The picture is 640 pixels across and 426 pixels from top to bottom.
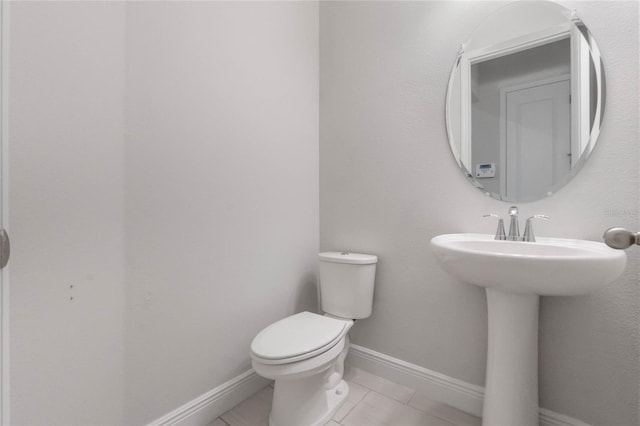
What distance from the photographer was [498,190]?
1.24 meters

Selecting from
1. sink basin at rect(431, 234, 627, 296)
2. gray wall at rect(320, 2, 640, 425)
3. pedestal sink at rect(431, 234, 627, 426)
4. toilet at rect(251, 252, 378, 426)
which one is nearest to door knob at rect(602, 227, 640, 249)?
sink basin at rect(431, 234, 627, 296)

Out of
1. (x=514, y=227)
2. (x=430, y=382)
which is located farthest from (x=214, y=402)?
(x=514, y=227)

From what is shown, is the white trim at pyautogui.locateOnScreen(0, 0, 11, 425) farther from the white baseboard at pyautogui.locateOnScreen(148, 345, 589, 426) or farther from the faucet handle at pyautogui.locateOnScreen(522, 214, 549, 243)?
the faucet handle at pyautogui.locateOnScreen(522, 214, 549, 243)

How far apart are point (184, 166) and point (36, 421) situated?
923 millimetres

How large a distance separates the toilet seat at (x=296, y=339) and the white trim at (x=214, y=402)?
0.36m

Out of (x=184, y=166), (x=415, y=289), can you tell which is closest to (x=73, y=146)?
(x=184, y=166)

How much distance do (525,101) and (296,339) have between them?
139 cm

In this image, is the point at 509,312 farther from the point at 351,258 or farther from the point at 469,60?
the point at 469,60

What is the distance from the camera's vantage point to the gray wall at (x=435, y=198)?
1011 millimetres

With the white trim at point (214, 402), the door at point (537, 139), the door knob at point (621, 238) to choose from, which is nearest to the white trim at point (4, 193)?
the white trim at point (214, 402)

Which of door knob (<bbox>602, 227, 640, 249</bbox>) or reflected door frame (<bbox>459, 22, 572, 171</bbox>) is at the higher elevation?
reflected door frame (<bbox>459, 22, 572, 171</bbox>)

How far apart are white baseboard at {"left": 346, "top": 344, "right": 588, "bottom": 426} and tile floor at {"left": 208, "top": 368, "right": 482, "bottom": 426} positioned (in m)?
0.03

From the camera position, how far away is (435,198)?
1.40m

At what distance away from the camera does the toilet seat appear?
106 centimetres
